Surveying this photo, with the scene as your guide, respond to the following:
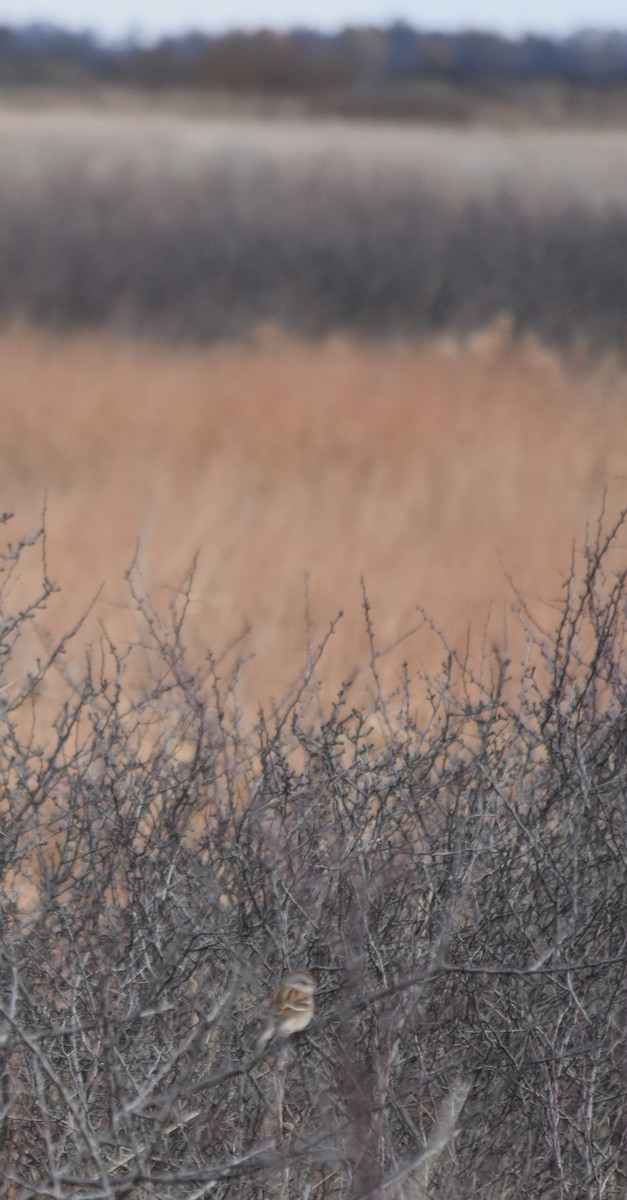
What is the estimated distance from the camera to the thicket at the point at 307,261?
9836 millimetres

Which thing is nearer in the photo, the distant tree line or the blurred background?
the blurred background

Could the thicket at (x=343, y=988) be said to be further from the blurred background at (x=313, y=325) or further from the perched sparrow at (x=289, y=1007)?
the blurred background at (x=313, y=325)

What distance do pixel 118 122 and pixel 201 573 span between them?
8425 mm

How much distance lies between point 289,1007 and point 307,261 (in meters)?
8.64

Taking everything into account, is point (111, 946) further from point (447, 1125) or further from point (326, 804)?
point (447, 1125)

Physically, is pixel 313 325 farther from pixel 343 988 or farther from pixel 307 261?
pixel 343 988

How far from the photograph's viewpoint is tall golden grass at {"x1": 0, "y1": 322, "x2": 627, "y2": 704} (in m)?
6.00

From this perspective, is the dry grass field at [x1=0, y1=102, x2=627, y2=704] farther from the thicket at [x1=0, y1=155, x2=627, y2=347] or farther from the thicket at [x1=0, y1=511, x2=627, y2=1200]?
the thicket at [x1=0, y1=511, x2=627, y2=1200]

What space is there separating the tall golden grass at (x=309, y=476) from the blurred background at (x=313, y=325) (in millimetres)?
21

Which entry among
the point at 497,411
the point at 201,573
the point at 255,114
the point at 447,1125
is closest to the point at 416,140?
the point at 255,114

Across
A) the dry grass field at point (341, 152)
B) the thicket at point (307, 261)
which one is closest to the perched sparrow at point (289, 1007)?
the thicket at point (307, 261)

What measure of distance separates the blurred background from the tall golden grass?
0.02 metres

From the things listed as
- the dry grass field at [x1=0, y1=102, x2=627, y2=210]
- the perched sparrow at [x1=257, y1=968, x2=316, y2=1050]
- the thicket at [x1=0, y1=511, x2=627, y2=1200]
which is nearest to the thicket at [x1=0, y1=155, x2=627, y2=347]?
the dry grass field at [x1=0, y1=102, x2=627, y2=210]

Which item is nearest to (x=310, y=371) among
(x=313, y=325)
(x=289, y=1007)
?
(x=313, y=325)
